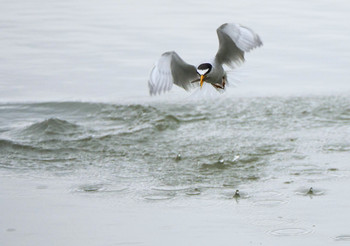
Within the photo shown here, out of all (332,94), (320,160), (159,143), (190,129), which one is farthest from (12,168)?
(332,94)

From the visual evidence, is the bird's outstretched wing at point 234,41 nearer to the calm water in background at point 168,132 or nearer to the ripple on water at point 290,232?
the calm water in background at point 168,132

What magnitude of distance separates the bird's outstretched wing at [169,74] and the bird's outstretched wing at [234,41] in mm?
307

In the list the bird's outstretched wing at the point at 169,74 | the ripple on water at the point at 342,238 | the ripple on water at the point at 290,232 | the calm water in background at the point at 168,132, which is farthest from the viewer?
the bird's outstretched wing at the point at 169,74

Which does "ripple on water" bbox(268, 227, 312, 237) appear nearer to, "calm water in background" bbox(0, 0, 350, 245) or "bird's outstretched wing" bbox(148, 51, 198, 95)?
"calm water in background" bbox(0, 0, 350, 245)

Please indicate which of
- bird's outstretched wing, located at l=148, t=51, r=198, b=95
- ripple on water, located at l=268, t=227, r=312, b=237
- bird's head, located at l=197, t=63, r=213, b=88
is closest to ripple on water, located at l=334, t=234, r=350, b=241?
ripple on water, located at l=268, t=227, r=312, b=237

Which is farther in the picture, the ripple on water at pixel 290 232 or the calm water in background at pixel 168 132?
the calm water in background at pixel 168 132

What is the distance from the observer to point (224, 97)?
29.2 feet

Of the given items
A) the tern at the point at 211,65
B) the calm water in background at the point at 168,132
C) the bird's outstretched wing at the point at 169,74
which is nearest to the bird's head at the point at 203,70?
the tern at the point at 211,65

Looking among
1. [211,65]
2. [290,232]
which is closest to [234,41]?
[211,65]

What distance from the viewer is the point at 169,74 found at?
6.15 m

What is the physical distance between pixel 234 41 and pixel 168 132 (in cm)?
169

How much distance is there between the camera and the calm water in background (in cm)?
511

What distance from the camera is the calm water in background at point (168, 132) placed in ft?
16.8

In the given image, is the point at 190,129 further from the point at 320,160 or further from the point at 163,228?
the point at 163,228
